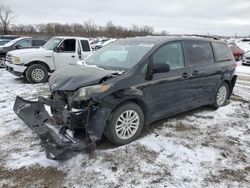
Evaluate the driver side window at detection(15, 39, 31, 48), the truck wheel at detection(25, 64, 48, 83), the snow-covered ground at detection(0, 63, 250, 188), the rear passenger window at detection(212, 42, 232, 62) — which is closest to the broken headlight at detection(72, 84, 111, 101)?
the snow-covered ground at detection(0, 63, 250, 188)

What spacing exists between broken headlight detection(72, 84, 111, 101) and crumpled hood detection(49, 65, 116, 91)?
3.8 inches

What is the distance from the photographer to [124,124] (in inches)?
157

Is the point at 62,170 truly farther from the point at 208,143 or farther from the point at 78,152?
the point at 208,143

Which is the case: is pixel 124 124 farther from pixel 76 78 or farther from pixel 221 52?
pixel 221 52

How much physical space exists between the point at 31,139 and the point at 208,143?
298cm

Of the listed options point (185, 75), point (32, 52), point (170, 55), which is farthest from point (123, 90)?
point (32, 52)

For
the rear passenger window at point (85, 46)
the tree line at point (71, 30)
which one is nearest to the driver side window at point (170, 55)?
the rear passenger window at point (85, 46)

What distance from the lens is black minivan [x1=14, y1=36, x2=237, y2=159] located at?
3.60m

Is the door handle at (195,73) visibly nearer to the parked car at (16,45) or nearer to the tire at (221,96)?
the tire at (221,96)

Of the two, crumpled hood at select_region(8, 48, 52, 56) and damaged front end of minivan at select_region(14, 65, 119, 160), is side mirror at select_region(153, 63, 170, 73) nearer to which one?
damaged front end of minivan at select_region(14, 65, 119, 160)

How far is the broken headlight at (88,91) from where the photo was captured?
3574 mm

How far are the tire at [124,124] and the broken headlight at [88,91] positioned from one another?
402mm

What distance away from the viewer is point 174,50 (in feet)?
15.7

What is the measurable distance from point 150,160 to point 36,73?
6649 mm
